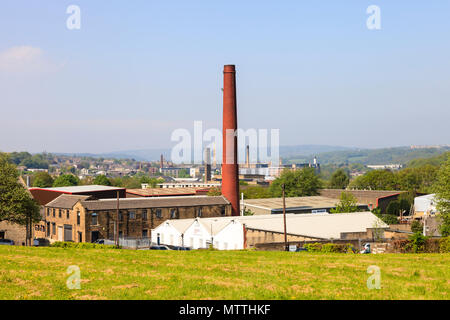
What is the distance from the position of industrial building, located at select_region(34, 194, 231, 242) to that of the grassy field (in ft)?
131

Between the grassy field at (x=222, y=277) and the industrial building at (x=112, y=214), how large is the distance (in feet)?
131

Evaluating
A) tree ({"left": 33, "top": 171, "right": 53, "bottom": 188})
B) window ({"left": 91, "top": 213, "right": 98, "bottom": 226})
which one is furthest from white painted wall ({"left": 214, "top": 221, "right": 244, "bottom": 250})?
tree ({"left": 33, "top": 171, "right": 53, "bottom": 188})

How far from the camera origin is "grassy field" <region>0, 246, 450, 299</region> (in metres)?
17.1

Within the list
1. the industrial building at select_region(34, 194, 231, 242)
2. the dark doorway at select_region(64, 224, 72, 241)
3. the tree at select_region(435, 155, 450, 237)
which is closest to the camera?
the tree at select_region(435, 155, 450, 237)

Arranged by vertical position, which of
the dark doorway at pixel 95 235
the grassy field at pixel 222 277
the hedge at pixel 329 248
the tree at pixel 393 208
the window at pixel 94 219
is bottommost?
the tree at pixel 393 208

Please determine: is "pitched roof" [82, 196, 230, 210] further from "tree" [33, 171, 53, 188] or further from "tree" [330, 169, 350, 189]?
"tree" [33, 171, 53, 188]

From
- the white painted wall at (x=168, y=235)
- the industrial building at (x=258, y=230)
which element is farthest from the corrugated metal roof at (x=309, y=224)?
the white painted wall at (x=168, y=235)

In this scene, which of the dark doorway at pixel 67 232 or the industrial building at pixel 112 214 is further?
the dark doorway at pixel 67 232

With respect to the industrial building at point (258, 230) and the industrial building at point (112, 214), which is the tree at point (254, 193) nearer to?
the industrial building at point (112, 214)

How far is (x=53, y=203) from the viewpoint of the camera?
241 ft

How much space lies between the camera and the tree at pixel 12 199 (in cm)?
5450

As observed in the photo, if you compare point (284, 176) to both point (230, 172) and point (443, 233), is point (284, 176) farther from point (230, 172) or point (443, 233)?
point (443, 233)
